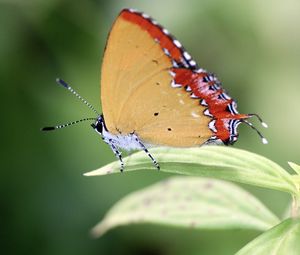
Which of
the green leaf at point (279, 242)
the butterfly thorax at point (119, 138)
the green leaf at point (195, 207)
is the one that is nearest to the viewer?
the green leaf at point (279, 242)

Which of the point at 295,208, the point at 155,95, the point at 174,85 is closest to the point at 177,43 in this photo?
the point at 174,85

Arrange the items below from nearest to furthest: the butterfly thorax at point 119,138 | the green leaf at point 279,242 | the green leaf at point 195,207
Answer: the green leaf at point 279,242
the green leaf at point 195,207
the butterfly thorax at point 119,138

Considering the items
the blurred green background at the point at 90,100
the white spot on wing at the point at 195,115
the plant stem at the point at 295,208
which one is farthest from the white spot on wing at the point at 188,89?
the blurred green background at the point at 90,100

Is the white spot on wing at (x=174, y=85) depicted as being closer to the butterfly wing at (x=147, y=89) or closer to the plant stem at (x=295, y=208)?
the butterfly wing at (x=147, y=89)

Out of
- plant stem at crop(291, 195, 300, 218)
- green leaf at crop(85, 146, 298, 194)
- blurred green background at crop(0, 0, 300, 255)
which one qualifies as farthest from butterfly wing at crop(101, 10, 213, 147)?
blurred green background at crop(0, 0, 300, 255)

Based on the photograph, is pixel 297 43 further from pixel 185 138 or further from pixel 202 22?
pixel 185 138

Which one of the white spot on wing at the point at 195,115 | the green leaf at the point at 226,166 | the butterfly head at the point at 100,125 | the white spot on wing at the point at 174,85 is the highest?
the butterfly head at the point at 100,125

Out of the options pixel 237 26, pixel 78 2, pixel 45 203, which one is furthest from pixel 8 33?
pixel 237 26
